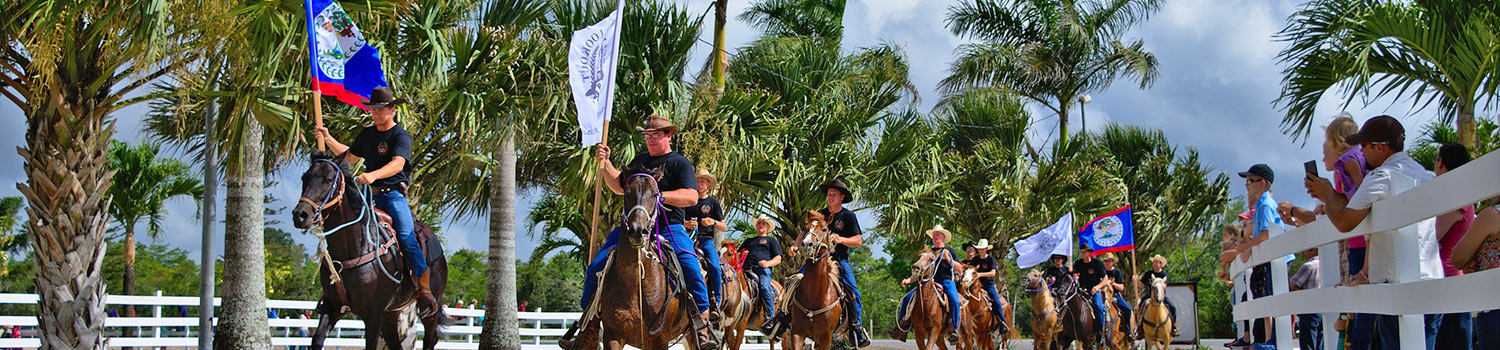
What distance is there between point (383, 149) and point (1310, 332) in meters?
6.88

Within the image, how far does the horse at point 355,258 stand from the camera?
7801 millimetres

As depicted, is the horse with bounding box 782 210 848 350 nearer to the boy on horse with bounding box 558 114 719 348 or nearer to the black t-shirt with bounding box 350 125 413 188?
the boy on horse with bounding box 558 114 719 348

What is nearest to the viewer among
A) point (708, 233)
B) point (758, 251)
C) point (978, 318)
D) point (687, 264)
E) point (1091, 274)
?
point (687, 264)

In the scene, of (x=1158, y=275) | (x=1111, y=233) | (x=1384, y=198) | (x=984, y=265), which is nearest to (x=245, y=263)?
(x=984, y=265)

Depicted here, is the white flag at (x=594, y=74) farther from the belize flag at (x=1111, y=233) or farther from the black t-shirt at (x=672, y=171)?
the belize flag at (x=1111, y=233)

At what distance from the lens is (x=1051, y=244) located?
23.9m

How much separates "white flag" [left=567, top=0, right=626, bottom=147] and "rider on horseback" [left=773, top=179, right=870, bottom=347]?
3.54 metres

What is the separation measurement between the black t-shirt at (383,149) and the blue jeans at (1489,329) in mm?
6673

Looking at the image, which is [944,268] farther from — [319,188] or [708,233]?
[319,188]

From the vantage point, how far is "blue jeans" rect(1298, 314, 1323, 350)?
8672mm

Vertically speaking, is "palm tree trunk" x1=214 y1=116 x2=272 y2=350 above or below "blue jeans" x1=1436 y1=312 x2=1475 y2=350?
above

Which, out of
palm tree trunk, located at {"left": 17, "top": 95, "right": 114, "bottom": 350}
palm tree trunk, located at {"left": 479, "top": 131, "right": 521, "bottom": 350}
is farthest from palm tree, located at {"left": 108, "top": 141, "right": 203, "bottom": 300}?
palm tree trunk, located at {"left": 17, "top": 95, "right": 114, "bottom": 350}

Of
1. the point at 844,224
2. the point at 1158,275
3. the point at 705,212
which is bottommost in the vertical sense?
the point at 1158,275

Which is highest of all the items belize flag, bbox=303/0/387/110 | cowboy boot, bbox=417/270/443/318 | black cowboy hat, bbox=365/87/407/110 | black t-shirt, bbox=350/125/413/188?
belize flag, bbox=303/0/387/110
